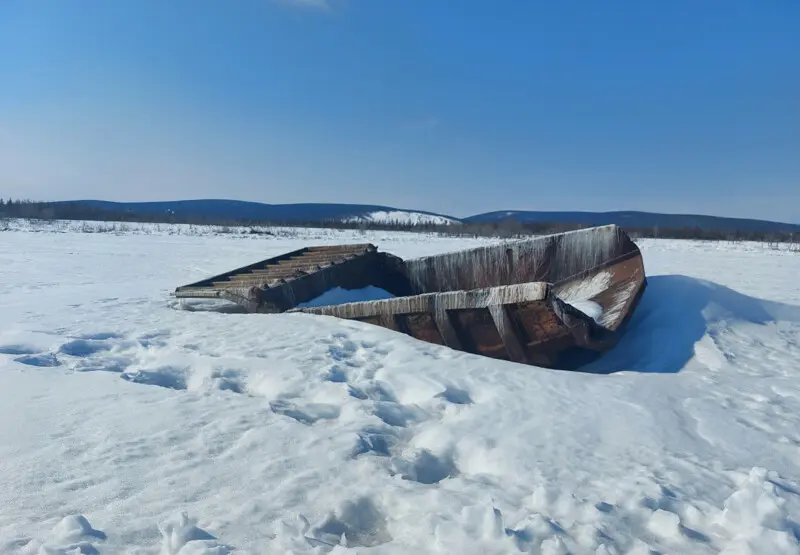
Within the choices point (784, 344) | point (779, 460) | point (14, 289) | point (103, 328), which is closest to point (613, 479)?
point (779, 460)

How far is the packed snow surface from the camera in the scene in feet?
6.68

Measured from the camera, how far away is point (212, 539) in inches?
76.9

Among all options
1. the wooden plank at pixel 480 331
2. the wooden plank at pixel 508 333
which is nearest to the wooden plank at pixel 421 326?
the wooden plank at pixel 480 331

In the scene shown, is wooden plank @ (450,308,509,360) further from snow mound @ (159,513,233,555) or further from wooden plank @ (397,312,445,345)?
snow mound @ (159,513,233,555)

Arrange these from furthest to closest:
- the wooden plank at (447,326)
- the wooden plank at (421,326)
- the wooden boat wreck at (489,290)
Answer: the wooden plank at (421,326), the wooden plank at (447,326), the wooden boat wreck at (489,290)

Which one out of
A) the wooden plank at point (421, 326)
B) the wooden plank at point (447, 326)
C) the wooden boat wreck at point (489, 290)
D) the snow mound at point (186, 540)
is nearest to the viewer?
the snow mound at point (186, 540)

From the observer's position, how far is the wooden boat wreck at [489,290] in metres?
4.54

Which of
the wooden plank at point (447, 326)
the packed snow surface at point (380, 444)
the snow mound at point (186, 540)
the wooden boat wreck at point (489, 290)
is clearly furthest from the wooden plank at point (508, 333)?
the snow mound at point (186, 540)

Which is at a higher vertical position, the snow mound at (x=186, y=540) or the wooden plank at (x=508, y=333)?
the wooden plank at (x=508, y=333)

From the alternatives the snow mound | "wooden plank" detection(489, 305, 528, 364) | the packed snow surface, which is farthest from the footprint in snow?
"wooden plank" detection(489, 305, 528, 364)

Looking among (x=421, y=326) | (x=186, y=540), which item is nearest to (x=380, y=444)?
(x=186, y=540)

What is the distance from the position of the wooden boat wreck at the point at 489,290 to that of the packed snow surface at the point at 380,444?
0.40m

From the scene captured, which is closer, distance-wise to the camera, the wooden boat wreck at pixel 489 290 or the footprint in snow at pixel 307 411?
the footprint in snow at pixel 307 411

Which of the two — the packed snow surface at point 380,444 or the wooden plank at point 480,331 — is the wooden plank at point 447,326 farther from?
the packed snow surface at point 380,444
